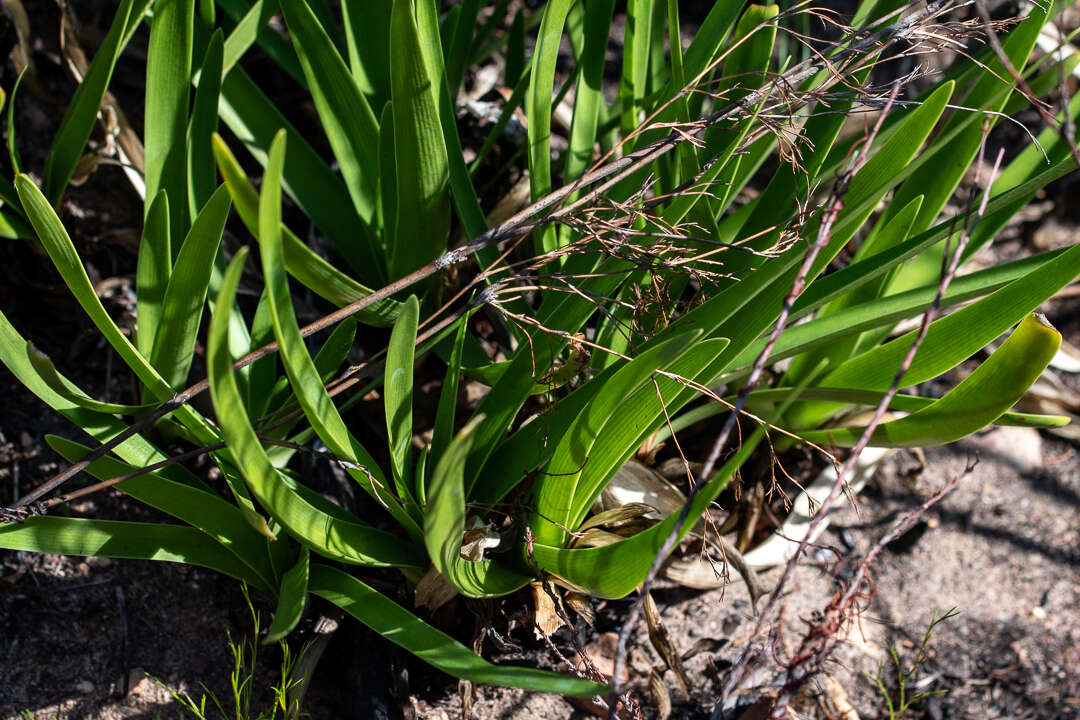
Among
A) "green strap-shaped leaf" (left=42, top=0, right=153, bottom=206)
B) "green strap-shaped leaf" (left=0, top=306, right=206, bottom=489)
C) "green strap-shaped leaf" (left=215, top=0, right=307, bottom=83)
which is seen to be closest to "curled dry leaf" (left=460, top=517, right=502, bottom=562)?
"green strap-shaped leaf" (left=0, top=306, right=206, bottom=489)

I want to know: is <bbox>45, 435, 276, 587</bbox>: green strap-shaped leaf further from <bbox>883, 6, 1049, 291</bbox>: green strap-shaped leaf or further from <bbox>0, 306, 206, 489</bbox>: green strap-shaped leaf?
<bbox>883, 6, 1049, 291</bbox>: green strap-shaped leaf

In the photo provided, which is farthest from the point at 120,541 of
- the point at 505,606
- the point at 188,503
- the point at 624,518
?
the point at 624,518

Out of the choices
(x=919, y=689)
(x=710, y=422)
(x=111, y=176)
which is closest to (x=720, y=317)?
(x=710, y=422)

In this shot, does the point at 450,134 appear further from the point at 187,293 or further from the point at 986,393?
the point at 986,393

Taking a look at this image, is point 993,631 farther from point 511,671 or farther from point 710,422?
→ point 511,671

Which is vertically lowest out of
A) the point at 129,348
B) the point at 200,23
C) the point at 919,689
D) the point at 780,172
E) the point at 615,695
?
the point at 919,689

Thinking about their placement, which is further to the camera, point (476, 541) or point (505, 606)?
point (505, 606)
